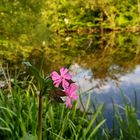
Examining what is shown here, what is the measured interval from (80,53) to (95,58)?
4.30 ft

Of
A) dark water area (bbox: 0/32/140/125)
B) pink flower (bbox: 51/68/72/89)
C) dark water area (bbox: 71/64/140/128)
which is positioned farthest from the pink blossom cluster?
dark water area (bbox: 71/64/140/128)

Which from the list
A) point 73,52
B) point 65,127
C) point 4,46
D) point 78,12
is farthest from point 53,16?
point 65,127

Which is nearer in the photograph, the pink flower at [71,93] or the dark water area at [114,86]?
the pink flower at [71,93]

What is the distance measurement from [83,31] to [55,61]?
11918 millimetres

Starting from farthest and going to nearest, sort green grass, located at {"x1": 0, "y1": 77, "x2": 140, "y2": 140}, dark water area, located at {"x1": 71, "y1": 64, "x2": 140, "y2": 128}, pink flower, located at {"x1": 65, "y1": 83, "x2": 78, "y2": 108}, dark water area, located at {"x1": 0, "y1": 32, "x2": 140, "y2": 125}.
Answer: dark water area, located at {"x1": 0, "y1": 32, "x2": 140, "y2": 125}, dark water area, located at {"x1": 71, "y1": 64, "x2": 140, "y2": 128}, green grass, located at {"x1": 0, "y1": 77, "x2": 140, "y2": 140}, pink flower, located at {"x1": 65, "y1": 83, "x2": 78, "y2": 108}

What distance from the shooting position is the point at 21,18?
1457cm

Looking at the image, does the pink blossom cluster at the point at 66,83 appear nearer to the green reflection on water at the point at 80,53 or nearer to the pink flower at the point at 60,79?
the pink flower at the point at 60,79

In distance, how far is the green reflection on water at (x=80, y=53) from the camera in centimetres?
1588

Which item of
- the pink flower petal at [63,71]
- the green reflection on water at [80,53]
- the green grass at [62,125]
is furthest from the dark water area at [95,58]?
the pink flower petal at [63,71]

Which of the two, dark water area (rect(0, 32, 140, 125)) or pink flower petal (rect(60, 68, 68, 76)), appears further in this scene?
dark water area (rect(0, 32, 140, 125))

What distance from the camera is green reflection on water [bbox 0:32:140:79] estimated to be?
52.1 feet

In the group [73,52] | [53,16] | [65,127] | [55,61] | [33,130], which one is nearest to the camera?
[33,130]

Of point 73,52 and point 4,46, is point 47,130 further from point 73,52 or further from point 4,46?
point 73,52

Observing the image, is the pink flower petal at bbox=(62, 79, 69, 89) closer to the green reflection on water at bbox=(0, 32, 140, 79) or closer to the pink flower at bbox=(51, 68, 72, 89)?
the pink flower at bbox=(51, 68, 72, 89)
